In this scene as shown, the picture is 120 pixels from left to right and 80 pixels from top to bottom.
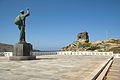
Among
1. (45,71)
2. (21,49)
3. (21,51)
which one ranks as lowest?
(45,71)

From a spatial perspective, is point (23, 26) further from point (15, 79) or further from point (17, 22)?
point (15, 79)

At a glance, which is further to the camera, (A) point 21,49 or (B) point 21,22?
(B) point 21,22

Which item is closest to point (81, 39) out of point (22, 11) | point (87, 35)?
point (87, 35)

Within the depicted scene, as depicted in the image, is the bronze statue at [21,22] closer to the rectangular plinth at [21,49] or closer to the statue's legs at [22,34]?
the statue's legs at [22,34]

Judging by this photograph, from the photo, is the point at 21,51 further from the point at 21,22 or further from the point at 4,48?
the point at 4,48

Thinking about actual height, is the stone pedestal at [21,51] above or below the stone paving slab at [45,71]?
above

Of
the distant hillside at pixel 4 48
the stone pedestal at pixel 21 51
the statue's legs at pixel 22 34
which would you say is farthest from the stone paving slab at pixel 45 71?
the distant hillside at pixel 4 48

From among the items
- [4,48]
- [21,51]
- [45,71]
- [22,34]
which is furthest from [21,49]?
[4,48]

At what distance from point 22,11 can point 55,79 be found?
12784mm

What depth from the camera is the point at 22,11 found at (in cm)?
1903

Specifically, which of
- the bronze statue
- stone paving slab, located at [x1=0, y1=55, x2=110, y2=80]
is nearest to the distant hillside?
the bronze statue

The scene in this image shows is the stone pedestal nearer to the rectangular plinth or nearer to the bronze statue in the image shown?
the rectangular plinth

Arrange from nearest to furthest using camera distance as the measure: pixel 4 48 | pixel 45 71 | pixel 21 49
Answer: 1. pixel 45 71
2. pixel 21 49
3. pixel 4 48

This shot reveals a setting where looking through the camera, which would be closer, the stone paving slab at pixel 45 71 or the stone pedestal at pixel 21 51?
the stone paving slab at pixel 45 71
